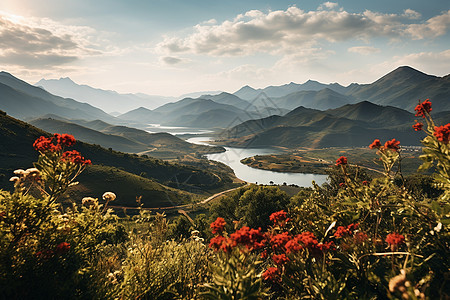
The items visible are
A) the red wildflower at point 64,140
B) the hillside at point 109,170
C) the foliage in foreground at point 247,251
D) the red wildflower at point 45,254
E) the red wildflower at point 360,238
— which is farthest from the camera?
the hillside at point 109,170

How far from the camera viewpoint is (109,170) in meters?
100

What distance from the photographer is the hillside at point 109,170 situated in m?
86.6

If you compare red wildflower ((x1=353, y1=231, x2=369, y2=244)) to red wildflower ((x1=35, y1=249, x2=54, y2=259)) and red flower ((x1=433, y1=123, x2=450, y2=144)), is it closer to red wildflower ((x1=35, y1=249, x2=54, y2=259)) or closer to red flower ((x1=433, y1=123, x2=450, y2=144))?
red flower ((x1=433, y1=123, x2=450, y2=144))

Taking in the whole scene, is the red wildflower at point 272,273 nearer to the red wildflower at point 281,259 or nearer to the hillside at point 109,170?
the red wildflower at point 281,259

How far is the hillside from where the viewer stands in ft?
284

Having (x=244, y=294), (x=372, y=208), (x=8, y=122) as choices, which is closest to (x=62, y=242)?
(x=244, y=294)

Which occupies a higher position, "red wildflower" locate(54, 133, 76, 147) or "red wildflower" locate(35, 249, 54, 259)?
"red wildflower" locate(54, 133, 76, 147)

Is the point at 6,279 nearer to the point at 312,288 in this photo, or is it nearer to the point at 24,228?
the point at 24,228

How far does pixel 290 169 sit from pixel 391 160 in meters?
192

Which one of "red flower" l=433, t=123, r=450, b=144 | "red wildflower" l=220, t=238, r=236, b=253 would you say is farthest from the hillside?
"red flower" l=433, t=123, r=450, b=144

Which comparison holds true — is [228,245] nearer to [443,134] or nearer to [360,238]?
[360,238]

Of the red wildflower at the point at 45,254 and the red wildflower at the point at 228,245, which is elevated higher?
the red wildflower at the point at 228,245

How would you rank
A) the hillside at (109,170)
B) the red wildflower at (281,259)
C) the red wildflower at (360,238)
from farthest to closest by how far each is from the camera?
the hillside at (109,170) → the red wildflower at (281,259) → the red wildflower at (360,238)

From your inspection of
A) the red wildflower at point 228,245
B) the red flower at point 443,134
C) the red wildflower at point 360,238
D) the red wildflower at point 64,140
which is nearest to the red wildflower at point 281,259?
the red wildflower at point 360,238
